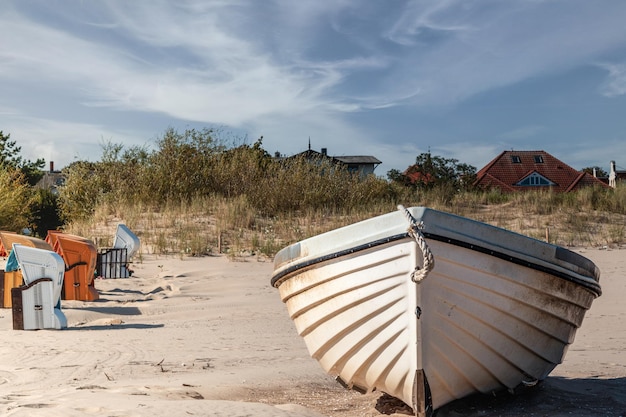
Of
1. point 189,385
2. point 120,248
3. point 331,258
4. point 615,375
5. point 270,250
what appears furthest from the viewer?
point 270,250

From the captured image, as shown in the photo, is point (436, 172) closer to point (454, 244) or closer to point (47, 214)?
point (47, 214)

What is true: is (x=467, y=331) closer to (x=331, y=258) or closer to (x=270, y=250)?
(x=331, y=258)

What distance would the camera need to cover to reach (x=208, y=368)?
6.18 metres

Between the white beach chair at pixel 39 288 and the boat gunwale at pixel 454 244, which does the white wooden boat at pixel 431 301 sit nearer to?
the boat gunwale at pixel 454 244

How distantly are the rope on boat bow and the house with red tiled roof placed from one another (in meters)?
39.0

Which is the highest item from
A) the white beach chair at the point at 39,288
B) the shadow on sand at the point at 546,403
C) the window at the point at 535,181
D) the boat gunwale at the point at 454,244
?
the window at the point at 535,181

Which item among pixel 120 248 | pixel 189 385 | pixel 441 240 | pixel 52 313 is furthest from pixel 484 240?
pixel 120 248

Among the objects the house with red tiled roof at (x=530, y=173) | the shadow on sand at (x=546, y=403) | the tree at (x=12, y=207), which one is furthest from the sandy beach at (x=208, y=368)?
the house with red tiled roof at (x=530, y=173)

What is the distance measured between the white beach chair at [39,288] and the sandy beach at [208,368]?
0.21m

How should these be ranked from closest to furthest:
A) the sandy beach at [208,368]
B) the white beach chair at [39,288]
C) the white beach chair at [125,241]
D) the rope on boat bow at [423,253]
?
the rope on boat bow at [423,253], the sandy beach at [208,368], the white beach chair at [39,288], the white beach chair at [125,241]

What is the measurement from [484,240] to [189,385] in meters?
2.59

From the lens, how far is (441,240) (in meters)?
3.97

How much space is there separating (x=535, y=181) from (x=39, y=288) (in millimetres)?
39517

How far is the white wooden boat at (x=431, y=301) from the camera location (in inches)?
158
